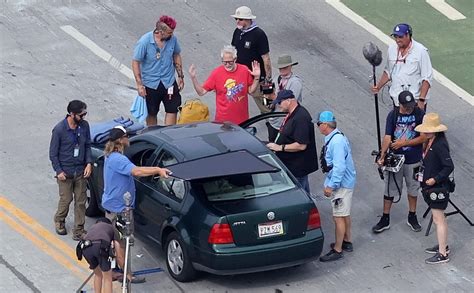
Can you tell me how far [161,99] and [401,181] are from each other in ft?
12.4

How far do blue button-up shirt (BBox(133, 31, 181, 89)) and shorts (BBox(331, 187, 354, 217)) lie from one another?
138 inches

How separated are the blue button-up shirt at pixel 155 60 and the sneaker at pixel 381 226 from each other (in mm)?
3660

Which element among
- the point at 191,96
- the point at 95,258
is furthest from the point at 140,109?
the point at 95,258

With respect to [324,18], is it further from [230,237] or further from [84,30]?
[230,237]

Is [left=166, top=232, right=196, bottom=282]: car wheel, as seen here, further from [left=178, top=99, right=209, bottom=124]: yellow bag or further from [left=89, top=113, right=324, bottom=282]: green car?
[left=178, top=99, right=209, bottom=124]: yellow bag

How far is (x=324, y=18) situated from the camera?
2064 centimetres

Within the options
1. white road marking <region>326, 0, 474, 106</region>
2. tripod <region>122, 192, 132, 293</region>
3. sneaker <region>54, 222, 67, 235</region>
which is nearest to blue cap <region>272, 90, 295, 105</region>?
tripod <region>122, 192, 132, 293</region>

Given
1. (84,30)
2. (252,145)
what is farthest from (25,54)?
(252,145)

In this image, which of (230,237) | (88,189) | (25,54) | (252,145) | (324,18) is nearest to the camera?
(230,237)

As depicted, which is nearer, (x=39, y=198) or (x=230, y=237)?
(x=230, y=237)

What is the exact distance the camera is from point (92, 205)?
14.6 m

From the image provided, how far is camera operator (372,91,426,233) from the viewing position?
1421cm

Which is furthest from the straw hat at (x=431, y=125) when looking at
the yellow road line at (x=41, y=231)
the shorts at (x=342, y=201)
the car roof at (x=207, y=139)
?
the yellow road line at (x=41, y=231)

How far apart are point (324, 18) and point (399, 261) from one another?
7.75 metres
